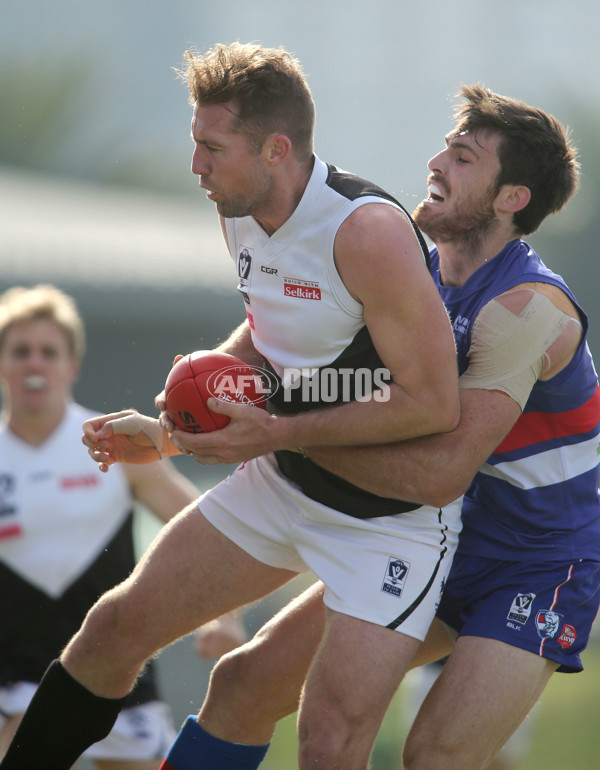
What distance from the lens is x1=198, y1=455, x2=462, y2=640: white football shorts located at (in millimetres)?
3172

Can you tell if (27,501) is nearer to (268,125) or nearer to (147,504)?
(147,504)

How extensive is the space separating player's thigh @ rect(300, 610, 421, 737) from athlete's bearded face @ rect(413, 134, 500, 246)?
1.44 meters

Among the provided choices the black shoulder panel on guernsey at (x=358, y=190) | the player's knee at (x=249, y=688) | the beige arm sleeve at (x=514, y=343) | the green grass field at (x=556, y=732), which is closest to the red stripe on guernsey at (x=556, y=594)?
the beige arm sleeve at (x=514, y=343)

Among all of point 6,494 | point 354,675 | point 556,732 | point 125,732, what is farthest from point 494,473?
point 556,732

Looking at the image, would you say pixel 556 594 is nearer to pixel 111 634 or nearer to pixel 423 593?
pixel 423 593

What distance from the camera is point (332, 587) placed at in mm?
3197

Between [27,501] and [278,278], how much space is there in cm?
221

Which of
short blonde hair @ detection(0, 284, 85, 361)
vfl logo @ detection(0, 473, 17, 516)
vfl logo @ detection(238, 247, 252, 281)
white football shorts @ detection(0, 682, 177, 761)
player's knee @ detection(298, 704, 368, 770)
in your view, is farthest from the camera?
short blonde hair @ detection(0, 284, 85, 361)

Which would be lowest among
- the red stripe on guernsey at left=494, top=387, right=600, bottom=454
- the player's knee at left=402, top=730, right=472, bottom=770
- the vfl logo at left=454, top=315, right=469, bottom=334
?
the player's knee at left=402, top=730, right=472, bottom=770

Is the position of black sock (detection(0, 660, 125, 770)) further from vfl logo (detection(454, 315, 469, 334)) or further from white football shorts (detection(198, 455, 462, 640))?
vfl logo (detection(454, 315, 469, 334))

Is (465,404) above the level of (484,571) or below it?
above

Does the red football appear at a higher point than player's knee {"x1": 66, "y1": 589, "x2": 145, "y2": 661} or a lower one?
higher

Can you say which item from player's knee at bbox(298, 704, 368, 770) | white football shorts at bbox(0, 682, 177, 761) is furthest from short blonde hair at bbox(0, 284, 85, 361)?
player's knee at bbox(298, 704, 368, 770)

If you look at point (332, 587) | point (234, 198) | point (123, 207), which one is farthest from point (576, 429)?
point (123, 207)
